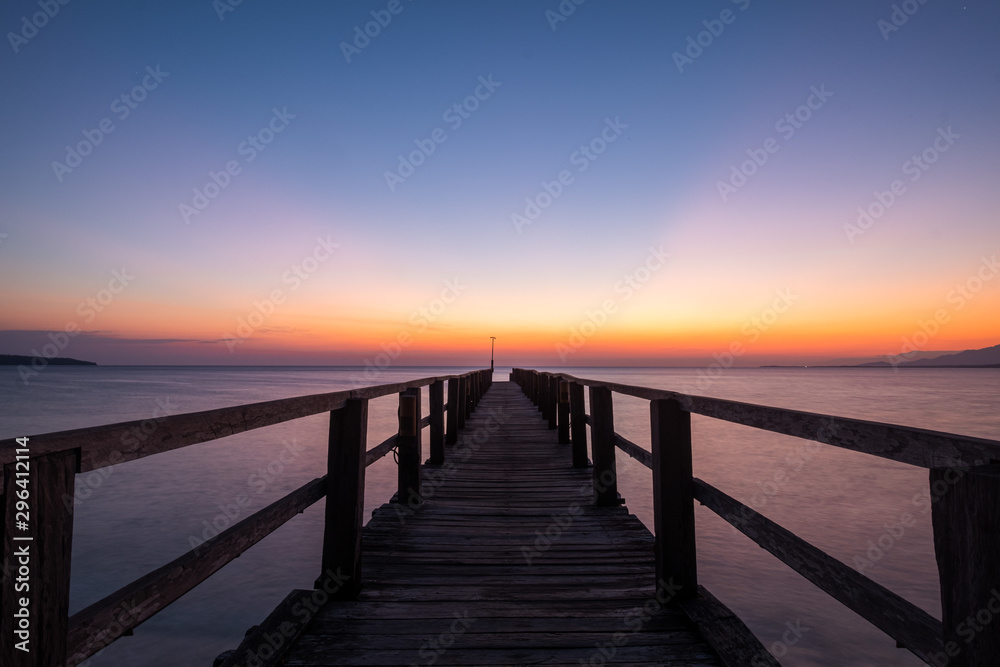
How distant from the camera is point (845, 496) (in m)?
12.3

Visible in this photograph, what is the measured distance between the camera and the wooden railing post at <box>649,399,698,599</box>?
2.86m

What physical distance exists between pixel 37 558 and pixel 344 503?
192cm

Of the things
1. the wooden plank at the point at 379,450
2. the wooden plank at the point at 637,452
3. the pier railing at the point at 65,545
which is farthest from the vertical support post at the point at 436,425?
the pier railing at the point at 65,545

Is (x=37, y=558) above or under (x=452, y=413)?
above

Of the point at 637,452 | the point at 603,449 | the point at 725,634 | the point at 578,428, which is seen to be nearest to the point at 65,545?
the point at 725,634

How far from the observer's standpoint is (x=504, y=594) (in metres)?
3.06

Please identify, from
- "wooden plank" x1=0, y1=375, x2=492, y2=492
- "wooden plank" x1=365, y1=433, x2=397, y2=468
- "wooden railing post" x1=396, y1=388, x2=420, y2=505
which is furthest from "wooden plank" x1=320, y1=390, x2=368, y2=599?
"wooden railing post" x1=396, y1=388, x2=420, y2=505

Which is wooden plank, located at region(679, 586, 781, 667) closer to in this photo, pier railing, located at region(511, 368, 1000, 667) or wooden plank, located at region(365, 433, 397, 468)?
pier railing, located at region(511, 368, 1000, 667)

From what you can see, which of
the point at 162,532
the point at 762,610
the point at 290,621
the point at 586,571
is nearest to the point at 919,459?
the point at 586,571

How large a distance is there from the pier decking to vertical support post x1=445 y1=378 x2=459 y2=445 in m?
3.40

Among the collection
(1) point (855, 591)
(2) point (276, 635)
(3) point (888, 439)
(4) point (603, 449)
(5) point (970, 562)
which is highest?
(3) point (888, 439)

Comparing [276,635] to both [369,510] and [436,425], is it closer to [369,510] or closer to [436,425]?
[436,425]

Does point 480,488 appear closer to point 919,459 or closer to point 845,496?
point 919,459

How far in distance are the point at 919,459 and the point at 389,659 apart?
2.31 m
